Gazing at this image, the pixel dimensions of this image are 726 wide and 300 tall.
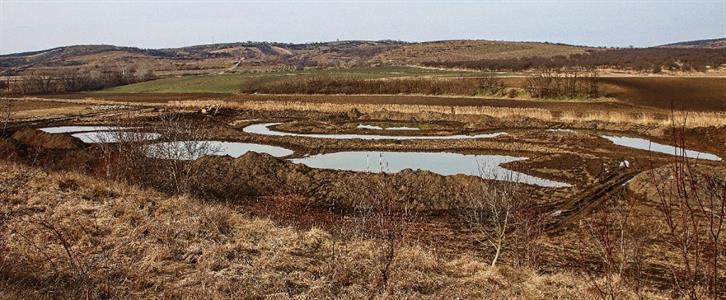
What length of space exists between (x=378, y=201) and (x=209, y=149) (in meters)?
23.4

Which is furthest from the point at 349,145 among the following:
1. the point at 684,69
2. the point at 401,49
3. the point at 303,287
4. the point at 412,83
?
the point at 401,49

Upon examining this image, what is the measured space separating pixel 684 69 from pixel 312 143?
77.1 meters

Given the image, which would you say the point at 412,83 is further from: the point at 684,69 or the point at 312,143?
the point at 684,69

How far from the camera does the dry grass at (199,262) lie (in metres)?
8.20

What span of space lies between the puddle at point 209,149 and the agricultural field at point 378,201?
19 centimetres

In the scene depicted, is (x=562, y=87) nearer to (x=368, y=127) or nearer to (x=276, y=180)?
(x=368, y=127)

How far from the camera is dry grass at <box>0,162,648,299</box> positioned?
8195 mm

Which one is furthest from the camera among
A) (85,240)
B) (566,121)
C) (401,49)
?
(401,49)

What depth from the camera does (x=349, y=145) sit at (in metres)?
35.2

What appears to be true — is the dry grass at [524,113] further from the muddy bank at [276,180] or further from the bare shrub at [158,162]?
the bare shrub at [158,162]

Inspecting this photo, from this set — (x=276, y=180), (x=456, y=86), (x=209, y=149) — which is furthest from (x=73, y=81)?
(x=276, y=180)

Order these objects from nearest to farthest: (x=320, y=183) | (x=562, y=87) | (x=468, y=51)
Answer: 1. (x=320, y=183)
2. (x=562, y=87)
3. (x=468, y=51)

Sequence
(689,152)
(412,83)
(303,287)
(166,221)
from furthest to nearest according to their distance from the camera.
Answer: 1. (412,83)
2. (689,152)
3. (166,221)
4. (303,287)

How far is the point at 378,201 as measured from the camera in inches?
391
